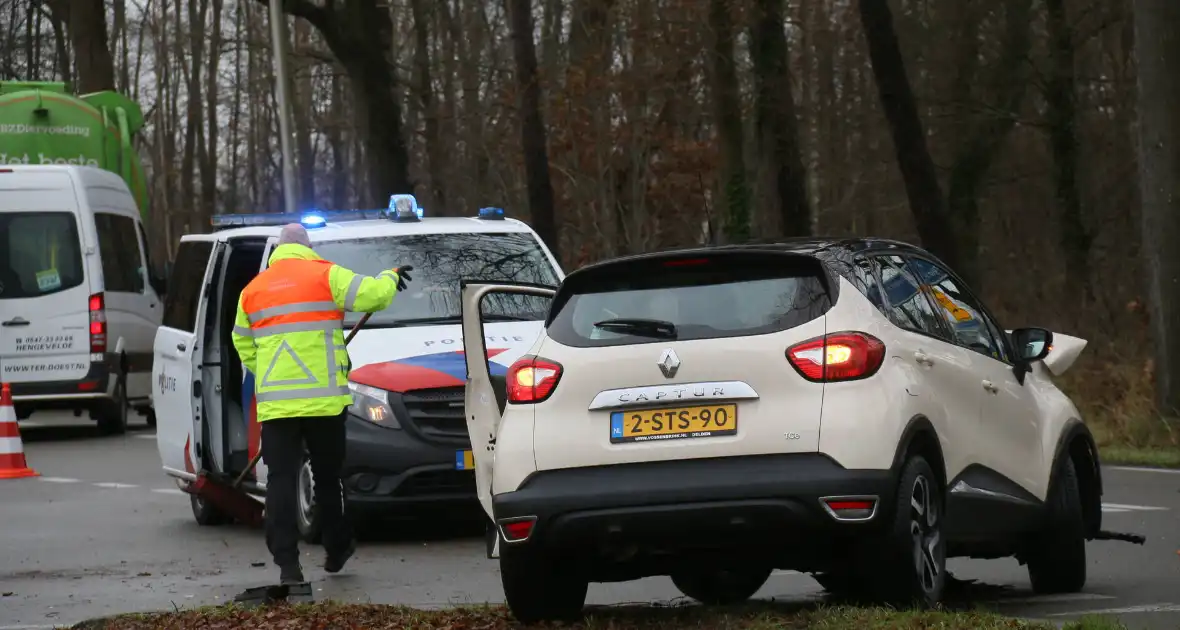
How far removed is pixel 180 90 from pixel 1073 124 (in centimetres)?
3774

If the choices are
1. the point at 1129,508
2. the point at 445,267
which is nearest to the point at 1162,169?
the point at 1129,508

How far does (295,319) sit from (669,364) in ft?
9.33

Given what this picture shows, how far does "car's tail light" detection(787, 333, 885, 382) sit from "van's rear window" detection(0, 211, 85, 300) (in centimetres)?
1697

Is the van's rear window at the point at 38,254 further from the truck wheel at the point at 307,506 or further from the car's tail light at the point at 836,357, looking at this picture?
the car's tail light at the point at 836,357

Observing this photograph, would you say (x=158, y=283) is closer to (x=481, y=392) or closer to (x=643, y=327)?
(x=481, y=392)

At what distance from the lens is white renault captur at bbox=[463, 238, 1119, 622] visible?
743 centimetres

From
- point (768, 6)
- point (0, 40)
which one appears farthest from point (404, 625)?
point (0, 40)

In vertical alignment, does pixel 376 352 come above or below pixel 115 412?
above

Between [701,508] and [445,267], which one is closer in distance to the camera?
[701,508]

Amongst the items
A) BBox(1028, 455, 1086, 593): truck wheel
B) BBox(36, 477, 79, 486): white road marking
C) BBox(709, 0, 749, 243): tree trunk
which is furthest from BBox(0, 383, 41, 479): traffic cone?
BBox(709, 0, 749, 243): tree trunk

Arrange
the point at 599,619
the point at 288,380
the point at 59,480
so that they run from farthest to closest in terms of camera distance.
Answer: the point at 59,480 → the point at 288,380 → the point at 599,619

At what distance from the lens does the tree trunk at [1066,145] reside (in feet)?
103

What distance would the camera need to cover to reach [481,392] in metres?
8.40

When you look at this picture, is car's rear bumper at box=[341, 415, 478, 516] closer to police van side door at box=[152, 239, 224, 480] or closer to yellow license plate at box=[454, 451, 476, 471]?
yellow license plate at box=[454, 451, 476, 471]
